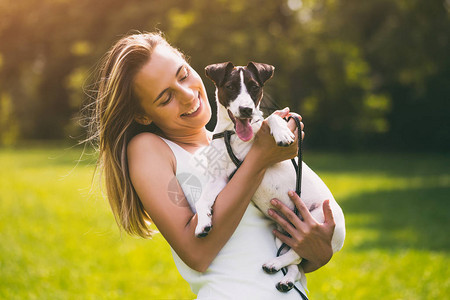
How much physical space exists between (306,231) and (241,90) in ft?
2.33

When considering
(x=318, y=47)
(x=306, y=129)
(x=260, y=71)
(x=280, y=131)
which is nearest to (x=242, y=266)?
(x=280, y=131)

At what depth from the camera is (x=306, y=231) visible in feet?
6.73

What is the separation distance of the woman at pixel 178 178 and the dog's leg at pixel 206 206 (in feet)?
0.13

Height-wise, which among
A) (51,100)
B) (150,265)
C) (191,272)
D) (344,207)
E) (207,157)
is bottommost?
(51,100)

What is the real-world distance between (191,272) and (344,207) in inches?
344

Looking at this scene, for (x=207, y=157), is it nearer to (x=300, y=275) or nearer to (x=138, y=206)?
(x=138, y=206)

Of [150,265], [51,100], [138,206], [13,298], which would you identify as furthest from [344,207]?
[51,100]

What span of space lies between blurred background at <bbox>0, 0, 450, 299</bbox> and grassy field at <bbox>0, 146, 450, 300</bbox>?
0.03 m

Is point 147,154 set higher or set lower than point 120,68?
lower

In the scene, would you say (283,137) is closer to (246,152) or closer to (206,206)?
(246,152)

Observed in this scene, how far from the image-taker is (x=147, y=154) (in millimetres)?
2188

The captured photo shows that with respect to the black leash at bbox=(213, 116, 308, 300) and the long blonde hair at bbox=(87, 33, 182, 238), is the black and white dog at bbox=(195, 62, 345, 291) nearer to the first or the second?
the black leash at bbox=(213, 116, 308, 300)

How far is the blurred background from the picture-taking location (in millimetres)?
6121

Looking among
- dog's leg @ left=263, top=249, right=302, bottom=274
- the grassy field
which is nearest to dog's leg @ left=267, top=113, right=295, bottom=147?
dog's leg @ left=263, top=249, right=302, bottom=274
